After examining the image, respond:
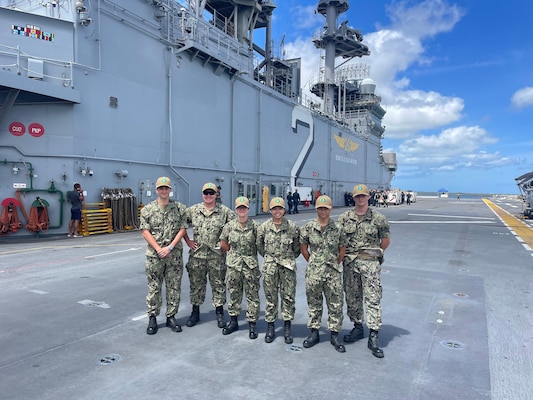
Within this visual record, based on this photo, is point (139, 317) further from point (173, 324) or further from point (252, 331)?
point (252, 331)

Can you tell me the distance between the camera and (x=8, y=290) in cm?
552

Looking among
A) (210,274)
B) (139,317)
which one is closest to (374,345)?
(210,274)

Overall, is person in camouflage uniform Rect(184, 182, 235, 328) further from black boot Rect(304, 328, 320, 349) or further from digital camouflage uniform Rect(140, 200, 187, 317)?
black boot Rect(304, 328, 320, 349)

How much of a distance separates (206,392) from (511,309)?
4.49m

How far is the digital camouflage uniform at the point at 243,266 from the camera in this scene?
4.00 meters

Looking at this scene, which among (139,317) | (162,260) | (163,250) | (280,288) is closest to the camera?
(280,288)

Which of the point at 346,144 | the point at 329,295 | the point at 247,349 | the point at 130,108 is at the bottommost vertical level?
the point at 247,349

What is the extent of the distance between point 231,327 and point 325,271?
1295 millimetres

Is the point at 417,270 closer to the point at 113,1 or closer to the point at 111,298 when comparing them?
the point at 111,298

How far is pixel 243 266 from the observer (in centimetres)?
404

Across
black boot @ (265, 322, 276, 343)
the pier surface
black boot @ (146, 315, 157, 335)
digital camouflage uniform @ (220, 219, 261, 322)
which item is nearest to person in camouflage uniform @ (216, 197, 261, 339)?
digital camouflage uniform @ (220, 219, 261, 322)

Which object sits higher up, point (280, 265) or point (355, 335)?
point (280, 265)

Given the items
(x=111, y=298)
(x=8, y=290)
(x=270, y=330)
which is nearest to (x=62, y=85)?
(x=8, y=290)

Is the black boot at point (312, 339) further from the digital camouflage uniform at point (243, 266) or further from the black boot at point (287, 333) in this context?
the digital camouflage uniform at point (243, 266)
